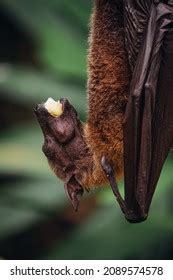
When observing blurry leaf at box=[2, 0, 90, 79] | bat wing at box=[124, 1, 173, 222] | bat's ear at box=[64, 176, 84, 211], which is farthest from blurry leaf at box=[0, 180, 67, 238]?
bat wing at box=[124, 1, 173, 222]

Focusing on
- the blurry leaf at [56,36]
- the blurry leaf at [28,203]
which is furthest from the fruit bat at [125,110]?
the blurry leaf at [28,203]

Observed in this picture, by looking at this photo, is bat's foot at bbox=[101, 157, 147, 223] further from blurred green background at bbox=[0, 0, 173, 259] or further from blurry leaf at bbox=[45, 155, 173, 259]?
blurry leaf at bbox=[45, 155, 173, 259]

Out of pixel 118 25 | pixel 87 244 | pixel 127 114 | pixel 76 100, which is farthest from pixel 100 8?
pixel 87 244
